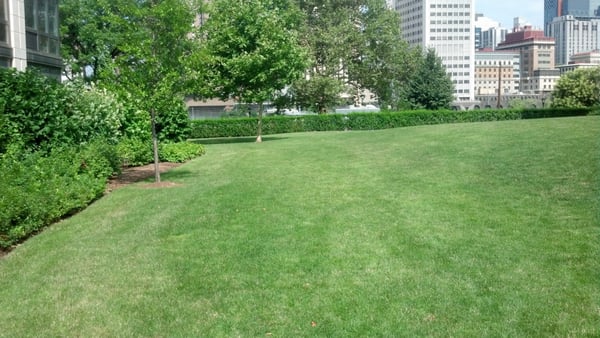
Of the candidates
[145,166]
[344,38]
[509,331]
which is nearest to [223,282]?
[509,331]

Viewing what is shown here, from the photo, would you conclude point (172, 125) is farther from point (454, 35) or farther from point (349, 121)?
point (454, 35)

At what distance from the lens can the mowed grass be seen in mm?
5062

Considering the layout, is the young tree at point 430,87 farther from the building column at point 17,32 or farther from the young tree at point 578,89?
the building column at point 17,32

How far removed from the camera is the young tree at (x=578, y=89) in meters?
57.4

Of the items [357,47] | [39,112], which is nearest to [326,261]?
[39,112]

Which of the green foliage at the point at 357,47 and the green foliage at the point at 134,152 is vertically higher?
the green foliage at the point at 357,47

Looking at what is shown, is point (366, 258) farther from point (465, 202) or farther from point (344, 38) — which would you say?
point (344, 38)

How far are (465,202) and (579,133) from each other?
1074 centimetres

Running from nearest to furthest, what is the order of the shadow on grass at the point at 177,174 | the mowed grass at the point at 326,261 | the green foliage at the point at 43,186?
1. the mowed grass at the point at 326,261
2. the green foliage at the point at 43,186
3. the shadow on grass at the point at 177,174

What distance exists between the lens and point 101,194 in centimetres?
1177

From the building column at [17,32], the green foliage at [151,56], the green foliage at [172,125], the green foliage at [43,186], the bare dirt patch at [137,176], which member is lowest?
the bare dirt patch at [137,176]

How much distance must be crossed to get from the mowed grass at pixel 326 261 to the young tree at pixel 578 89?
50.9 m

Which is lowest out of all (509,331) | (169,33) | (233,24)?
(509,331)

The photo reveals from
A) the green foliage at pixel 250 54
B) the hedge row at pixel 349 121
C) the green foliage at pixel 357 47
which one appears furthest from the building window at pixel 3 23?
the green foliage at pixel 357 47
